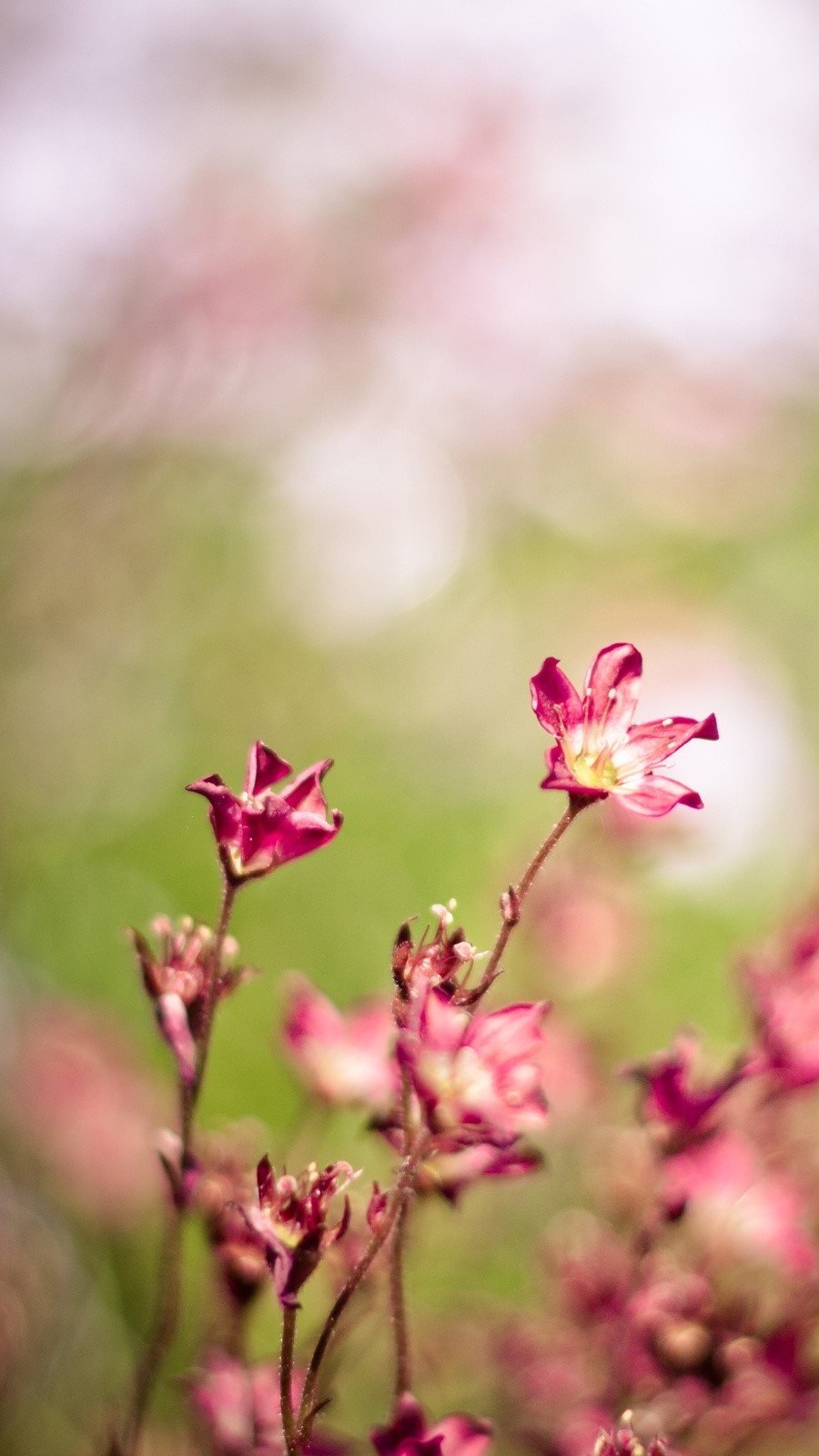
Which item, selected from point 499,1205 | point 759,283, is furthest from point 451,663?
point 759,283

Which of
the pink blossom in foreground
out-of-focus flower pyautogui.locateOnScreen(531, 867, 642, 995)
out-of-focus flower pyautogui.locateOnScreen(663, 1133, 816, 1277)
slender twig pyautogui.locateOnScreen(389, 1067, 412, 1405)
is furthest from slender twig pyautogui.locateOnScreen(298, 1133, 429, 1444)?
out-of-focus flower pyautogui.locateOnScreen(531, 867, 642, 995)

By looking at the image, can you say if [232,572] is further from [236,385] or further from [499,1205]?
[499,1205]

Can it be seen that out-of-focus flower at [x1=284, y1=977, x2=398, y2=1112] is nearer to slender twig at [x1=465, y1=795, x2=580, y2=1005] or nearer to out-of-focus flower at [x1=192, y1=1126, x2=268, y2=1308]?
out-of-focus flower at [x1=192, y1=1126, x2=268, y2=1308]

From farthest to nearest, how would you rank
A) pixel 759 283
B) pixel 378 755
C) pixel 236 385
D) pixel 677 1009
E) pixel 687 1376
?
pixel 759 283, pixel 236 385, pixel 378 755, pixel 677 1009, pixel 687 1376

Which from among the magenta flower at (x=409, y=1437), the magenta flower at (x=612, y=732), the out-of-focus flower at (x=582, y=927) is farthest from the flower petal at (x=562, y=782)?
the out-of-focus flower at (x=582, y=927)

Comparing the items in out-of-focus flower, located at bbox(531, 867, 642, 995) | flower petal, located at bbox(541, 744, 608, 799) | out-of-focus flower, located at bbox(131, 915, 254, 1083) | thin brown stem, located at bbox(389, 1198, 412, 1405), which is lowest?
thin brown stem, located at bbox(389, 1198, 412, 1405)

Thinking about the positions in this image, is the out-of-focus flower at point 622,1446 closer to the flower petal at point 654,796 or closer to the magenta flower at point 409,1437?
the magenta flower at point 409,1437

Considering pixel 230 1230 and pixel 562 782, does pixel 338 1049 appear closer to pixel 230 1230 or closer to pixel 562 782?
pixel 230 1230
